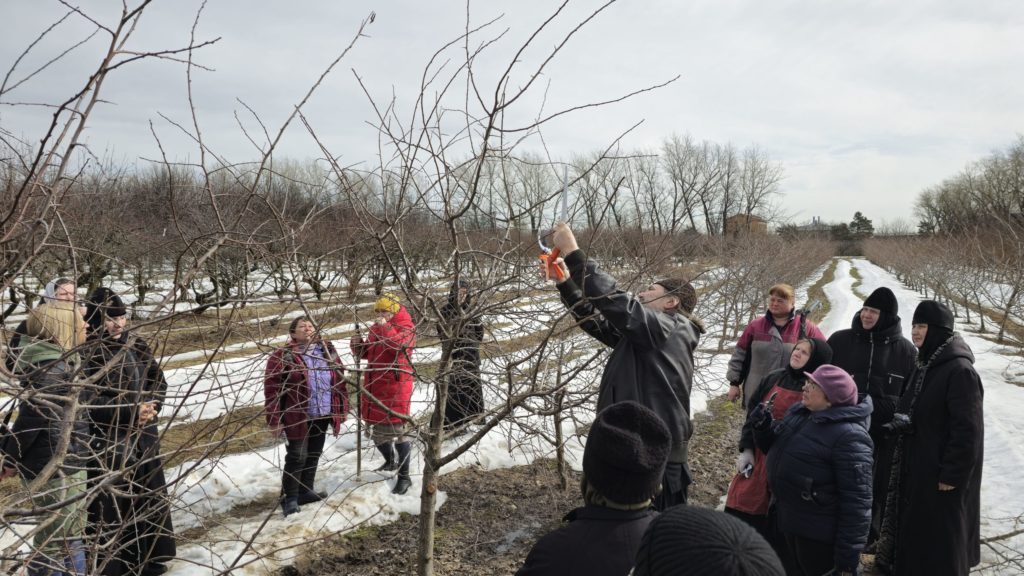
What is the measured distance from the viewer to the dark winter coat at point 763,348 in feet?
15.2

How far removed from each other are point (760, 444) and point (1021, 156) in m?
42.7

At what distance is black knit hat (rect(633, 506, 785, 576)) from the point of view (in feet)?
3.58

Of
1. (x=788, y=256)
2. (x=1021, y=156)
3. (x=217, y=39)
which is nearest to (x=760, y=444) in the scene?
(x=217, y=39)

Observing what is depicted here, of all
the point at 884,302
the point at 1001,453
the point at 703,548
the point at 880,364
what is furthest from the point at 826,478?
the point at 1001,453

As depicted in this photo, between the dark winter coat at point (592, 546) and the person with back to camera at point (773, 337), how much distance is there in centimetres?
345

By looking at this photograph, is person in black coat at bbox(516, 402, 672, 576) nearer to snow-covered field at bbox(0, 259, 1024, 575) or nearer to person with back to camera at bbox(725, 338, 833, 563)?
snow-covered field at bbox(0, 259, 1024, 575)

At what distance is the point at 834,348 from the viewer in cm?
420

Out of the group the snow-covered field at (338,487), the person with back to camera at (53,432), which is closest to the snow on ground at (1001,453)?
the snow-covered field at (338,487)

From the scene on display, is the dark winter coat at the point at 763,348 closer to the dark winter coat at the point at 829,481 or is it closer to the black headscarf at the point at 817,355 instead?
the black headscarf at the point at 817,355

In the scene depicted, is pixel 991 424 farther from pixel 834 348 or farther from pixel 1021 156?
pixel 1021 156

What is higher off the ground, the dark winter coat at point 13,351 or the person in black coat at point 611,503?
the dark winter coat at point 13,351

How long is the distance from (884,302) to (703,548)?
3654 millimetres

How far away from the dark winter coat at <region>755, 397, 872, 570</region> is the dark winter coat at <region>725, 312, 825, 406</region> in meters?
1.52

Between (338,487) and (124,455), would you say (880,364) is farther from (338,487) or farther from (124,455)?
(124,455)
